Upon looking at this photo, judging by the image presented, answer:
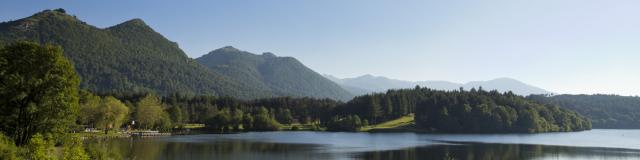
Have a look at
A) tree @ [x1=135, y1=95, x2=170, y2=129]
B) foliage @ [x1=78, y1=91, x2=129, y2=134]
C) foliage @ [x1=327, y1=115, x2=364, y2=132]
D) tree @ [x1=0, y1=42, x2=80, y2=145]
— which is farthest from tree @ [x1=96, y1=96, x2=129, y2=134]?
foliage @ [x1=327, y1=115, x2=364, y2=132]

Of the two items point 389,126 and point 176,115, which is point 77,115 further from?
point 389,126

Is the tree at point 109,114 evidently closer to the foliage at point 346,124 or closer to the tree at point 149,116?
the tree at point 149,116

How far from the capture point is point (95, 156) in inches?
1689

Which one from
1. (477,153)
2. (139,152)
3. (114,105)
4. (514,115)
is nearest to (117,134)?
(114,105)

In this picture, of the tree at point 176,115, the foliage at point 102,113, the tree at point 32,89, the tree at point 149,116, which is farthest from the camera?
the tree at point 176,115

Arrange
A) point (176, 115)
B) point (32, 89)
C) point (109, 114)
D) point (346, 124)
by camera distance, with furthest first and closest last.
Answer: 1. point (346, 124)
2. point (176, 115)
3. point (109, 114)
4. point (32, 89)

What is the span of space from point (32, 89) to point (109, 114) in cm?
7974

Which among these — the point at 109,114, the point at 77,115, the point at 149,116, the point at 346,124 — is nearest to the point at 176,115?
the point at 149,116

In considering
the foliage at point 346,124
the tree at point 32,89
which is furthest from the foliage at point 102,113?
the foliage at point 346,124

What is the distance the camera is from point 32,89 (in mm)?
43094

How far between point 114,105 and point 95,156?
85.1m

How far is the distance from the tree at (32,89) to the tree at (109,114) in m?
75.9

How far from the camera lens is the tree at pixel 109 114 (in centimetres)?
11799

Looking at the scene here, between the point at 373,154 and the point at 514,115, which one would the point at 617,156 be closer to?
the point at 373,154
